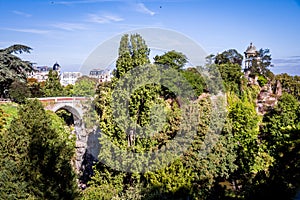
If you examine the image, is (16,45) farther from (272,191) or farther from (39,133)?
(272,191)

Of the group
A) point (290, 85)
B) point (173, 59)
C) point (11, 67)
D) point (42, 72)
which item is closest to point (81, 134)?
point (11, 67)

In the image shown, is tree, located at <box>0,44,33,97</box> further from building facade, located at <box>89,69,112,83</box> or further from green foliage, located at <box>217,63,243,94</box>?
green foliage, located at <box>217,63,243,94</box>

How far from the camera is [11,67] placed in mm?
18734

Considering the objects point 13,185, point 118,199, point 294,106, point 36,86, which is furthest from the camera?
point 36,86

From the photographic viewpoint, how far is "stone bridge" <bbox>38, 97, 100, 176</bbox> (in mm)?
9688

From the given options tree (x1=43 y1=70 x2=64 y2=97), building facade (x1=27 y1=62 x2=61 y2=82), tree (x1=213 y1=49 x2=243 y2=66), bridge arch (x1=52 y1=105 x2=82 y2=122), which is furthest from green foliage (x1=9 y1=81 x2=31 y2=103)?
building facade (x1=27 y1=62 x2=61 y2=82)

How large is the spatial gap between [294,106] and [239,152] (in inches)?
285

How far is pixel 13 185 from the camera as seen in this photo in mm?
6258

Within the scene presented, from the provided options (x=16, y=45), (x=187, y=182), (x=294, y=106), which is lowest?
(x=187, y=182)

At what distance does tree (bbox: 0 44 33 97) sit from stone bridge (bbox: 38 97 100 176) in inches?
96.0

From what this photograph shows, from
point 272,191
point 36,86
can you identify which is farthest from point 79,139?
point 36,86

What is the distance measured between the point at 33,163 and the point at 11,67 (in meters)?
13.9

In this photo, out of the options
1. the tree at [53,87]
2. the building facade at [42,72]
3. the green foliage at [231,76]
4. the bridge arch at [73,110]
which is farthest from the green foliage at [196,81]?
the building facade at [42,72]

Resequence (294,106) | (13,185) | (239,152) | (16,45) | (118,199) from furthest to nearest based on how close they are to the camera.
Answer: (16,45) → (294,106) → (239,152) → (118,199) → (13,185)
